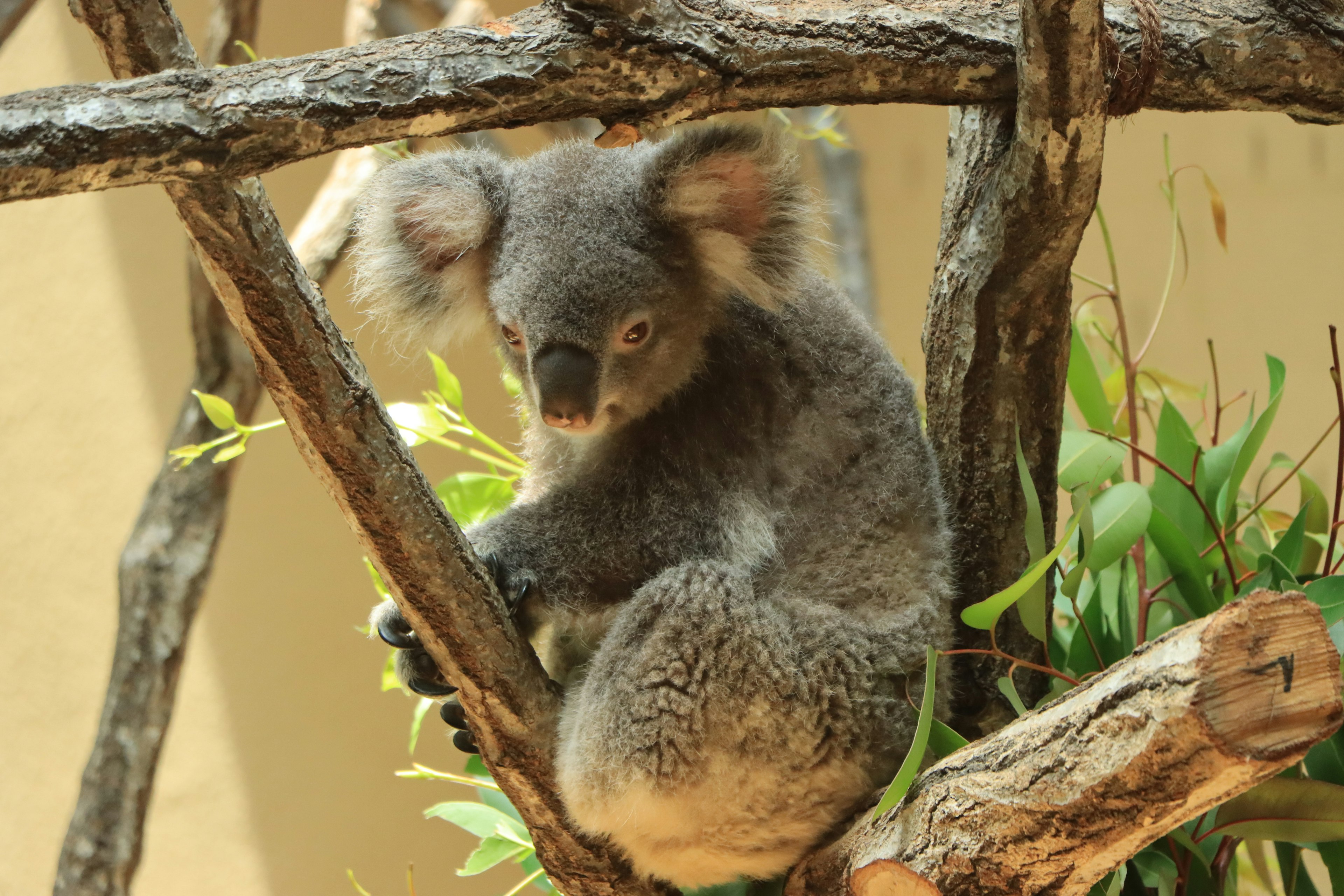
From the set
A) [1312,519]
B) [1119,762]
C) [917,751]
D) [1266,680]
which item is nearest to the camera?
[1266,680]

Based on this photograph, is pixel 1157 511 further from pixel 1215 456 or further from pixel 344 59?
pixel 344 59

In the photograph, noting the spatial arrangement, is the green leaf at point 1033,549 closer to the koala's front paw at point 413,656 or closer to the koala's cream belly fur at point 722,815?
the koala's cream belly fur at point 722,815

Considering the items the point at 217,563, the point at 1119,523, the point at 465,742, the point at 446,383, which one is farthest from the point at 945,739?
the point at 217,563

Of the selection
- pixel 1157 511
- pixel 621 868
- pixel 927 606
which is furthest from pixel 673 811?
pixel 1157 511

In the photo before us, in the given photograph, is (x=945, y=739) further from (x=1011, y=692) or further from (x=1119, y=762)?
(x=1119, y=762)

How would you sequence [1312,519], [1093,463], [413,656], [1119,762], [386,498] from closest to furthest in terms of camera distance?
[1119,762], [386,498], [413,656], [1093,463], [1312,519]

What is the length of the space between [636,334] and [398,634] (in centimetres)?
65

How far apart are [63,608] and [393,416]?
2634 mm

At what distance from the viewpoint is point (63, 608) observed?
167 inches

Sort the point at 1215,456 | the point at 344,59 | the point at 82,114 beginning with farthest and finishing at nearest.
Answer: the point at 1215,456
the point at 344,59
the point at 82,114

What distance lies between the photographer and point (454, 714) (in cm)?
191

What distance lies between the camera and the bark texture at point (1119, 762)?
42.1 inches

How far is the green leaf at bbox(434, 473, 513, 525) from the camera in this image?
2.62m

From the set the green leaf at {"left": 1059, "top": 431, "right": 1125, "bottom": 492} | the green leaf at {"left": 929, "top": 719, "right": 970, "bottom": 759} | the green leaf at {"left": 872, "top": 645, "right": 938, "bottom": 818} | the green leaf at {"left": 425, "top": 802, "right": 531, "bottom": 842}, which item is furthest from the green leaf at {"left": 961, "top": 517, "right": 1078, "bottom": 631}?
the green leaf at {"left": 425, "top": 802, "right": 531, "bottom": 842}
